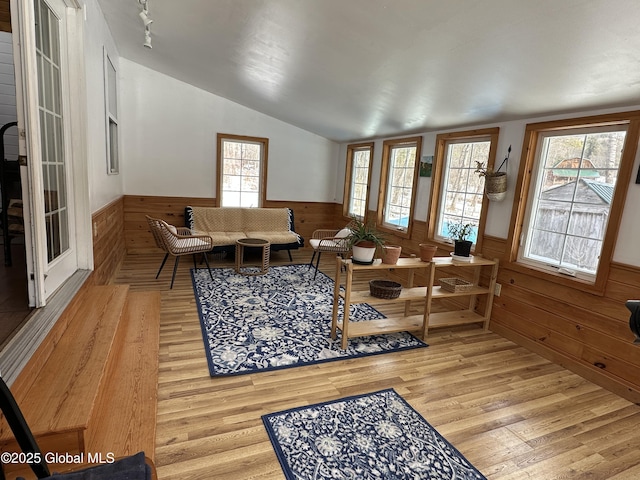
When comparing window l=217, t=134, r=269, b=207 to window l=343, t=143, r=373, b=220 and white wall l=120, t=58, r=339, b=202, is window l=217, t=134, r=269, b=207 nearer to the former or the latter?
white wall l=120, t=58, r=339, b=202

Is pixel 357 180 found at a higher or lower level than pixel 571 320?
higher

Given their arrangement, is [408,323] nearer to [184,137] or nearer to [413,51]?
[413,51]

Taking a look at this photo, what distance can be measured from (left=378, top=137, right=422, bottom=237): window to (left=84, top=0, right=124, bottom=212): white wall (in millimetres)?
3470

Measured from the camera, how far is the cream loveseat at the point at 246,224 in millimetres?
5441

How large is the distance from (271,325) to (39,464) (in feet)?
7.48

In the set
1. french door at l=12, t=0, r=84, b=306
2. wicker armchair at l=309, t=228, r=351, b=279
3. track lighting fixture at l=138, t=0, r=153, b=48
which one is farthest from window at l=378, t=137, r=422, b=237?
french door at l=12, t=0, r=84, b=306

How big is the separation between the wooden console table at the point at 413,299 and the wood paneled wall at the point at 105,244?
2023 millimetres

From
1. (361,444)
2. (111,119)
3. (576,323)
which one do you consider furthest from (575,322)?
(111,119)

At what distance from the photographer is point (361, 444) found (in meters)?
1.86

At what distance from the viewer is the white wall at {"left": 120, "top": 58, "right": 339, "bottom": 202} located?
17.4 feet

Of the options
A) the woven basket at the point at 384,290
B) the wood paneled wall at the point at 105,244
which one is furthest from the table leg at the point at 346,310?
the wood paneled wall at the point at 105,244

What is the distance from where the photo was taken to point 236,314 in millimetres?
3408

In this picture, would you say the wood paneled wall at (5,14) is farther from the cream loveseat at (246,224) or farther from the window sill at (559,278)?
the window sill at (559,278)

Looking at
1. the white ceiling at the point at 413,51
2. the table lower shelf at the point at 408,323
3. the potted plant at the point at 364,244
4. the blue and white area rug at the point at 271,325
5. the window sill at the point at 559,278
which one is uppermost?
the white ceiling at the point at 413,51
